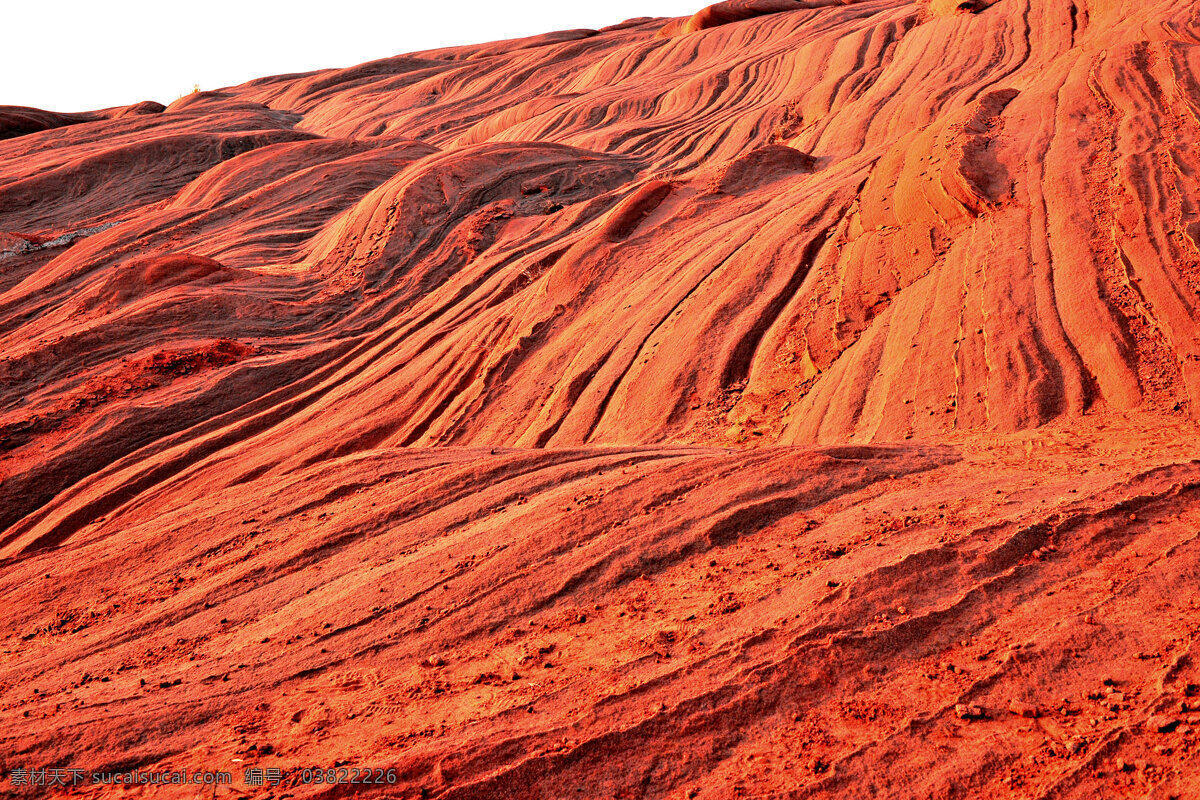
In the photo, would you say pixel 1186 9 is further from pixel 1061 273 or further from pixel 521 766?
pixel 521 766

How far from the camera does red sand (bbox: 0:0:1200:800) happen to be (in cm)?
354

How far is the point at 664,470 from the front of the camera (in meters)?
5.73

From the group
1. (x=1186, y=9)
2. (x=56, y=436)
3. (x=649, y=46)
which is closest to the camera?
(x=56, y=436)

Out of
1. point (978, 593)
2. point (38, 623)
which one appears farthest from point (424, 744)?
point (38, 623)

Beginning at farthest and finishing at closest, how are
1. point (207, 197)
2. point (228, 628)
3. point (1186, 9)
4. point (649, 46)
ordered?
point (649, 46) < point (207, 197) < point (1186, 9) < point (228, 628)

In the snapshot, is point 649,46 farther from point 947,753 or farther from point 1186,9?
point 947,753

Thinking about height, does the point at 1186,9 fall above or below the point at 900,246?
above

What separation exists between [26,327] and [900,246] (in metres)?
13.6

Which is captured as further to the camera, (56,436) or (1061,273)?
(56,436)

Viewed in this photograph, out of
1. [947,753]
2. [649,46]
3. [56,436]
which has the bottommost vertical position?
[947,753]

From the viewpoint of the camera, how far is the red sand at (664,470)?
354 cm

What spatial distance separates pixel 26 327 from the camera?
14.2m

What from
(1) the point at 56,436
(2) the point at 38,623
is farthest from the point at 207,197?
(2) the point at 38,623

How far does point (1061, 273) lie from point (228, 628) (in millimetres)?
7486
